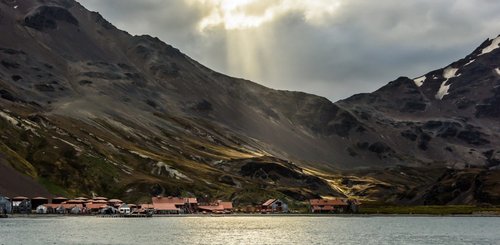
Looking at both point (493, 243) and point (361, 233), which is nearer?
point (493, 243)

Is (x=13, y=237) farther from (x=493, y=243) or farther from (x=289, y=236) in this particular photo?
(x=493, y=243)

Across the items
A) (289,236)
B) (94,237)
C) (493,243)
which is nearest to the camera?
(493,243)

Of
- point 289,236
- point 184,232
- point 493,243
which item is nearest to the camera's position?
point 493,243

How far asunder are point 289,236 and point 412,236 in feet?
105

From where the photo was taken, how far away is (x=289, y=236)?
528 feet

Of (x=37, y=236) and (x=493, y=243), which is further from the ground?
(x=37, y=236)

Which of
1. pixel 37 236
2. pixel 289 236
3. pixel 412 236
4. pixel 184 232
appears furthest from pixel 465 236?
pixel 37 236

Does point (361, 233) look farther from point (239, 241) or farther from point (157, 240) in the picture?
point (157, 240)

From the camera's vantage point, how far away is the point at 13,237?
145500 mm

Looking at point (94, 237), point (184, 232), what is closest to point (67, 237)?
point (94, 237)

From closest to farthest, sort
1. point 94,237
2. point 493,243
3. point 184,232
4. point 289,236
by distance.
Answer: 1. point 493,243
2. point 94,237
3. point 289,236
4. point 184,232

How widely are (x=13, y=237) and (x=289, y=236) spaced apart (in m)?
65.3

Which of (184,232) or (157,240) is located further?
(184,232)

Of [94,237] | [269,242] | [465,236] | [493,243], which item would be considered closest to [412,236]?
[465,236]
